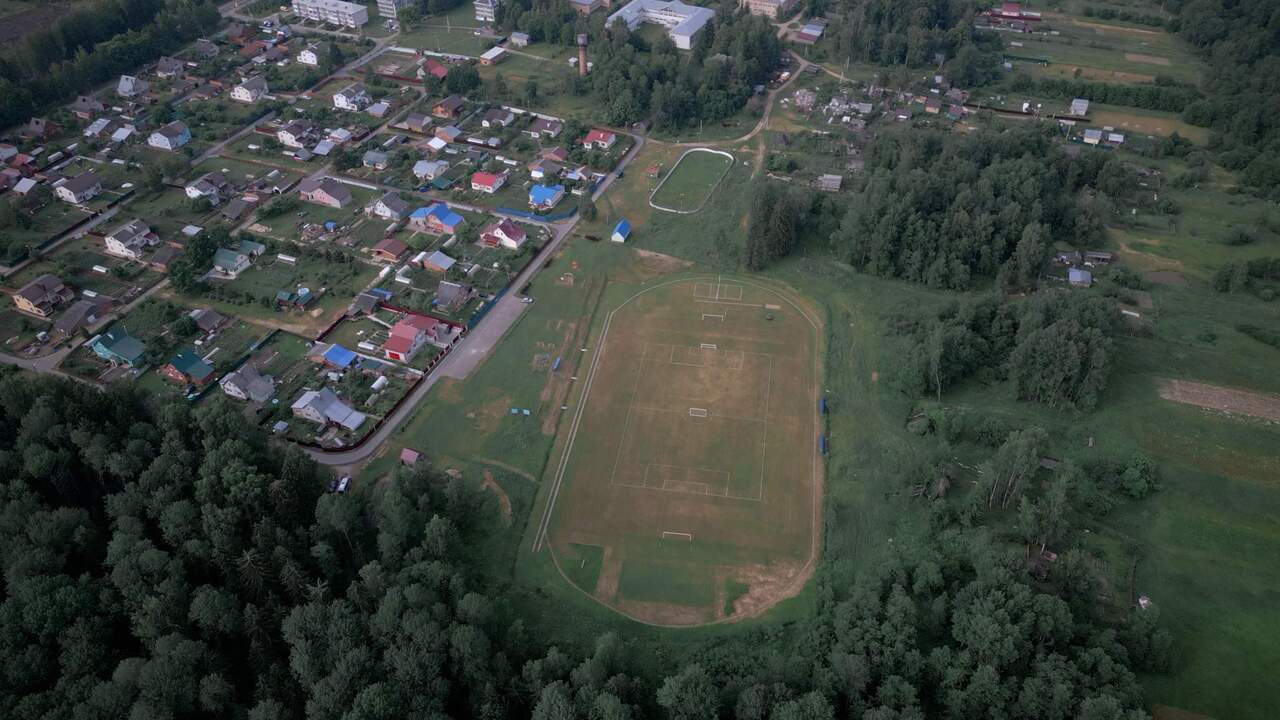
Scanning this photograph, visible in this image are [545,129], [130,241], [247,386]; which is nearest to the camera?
[247,386]

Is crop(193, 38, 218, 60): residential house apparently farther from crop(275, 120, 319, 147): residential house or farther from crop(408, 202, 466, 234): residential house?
crop(408, 202, 466, 234): residential house

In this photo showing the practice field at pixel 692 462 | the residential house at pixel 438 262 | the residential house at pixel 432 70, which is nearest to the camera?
the practice field at pixel 692 462

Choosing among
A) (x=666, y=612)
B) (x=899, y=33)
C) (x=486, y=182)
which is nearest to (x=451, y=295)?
(x=486, y=182)

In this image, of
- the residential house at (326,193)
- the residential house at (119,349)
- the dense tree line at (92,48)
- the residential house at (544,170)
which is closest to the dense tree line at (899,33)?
the residential house at (544,170)

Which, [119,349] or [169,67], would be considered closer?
[119,349]

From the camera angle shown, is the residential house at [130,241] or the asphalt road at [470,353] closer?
the asphalt road at [470,353]

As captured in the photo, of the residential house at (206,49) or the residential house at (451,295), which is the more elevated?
the residential house at (206,49)

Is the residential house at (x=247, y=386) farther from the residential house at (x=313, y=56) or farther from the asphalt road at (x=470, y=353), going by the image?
the residential house at (x=313, y=56)

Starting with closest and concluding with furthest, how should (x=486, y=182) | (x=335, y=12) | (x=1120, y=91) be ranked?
(x=486, y=182)
(x=1120, y=91)
(x=335, y=12)

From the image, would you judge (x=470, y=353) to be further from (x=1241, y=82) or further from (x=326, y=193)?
(x=1241, y=82)
